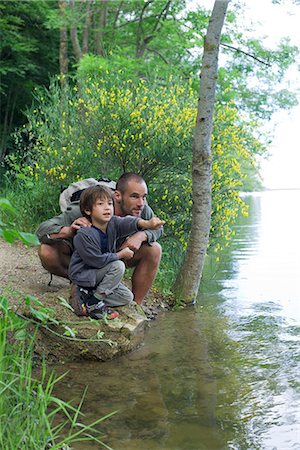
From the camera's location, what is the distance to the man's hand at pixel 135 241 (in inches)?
197

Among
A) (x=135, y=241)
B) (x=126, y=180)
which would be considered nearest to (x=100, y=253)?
(x=135, y=241)

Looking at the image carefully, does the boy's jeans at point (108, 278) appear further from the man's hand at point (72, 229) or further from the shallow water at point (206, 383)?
the shallow water at point (206, 383)

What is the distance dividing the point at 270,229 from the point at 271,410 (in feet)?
50.9

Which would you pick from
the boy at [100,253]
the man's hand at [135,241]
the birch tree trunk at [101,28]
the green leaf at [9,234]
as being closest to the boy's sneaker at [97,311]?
the boy at [100,253]

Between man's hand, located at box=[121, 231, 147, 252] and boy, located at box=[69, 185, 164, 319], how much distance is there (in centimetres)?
15

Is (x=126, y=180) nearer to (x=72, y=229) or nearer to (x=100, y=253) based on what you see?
(x=72, y=229)

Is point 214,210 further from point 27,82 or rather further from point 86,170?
point 27,82

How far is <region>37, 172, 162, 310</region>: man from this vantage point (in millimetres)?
5070

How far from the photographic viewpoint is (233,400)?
3680 millimetres

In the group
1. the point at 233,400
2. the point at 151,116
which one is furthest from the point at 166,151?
the point at 233,400

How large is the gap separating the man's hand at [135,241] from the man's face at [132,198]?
209 mm

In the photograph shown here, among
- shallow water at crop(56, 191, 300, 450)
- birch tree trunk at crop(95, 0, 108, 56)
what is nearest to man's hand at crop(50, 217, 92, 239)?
shallow water at crop(56, 191, 300, 450)

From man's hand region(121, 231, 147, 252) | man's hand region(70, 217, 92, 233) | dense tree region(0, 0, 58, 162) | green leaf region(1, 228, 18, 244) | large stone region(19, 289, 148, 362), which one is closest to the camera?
green leaf region(1, 228, 18, 244)

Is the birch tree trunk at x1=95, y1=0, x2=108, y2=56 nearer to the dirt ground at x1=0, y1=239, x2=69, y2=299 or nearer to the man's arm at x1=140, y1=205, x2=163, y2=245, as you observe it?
the dirt ground at x1=0, y1=239, x2=69, y2=299
